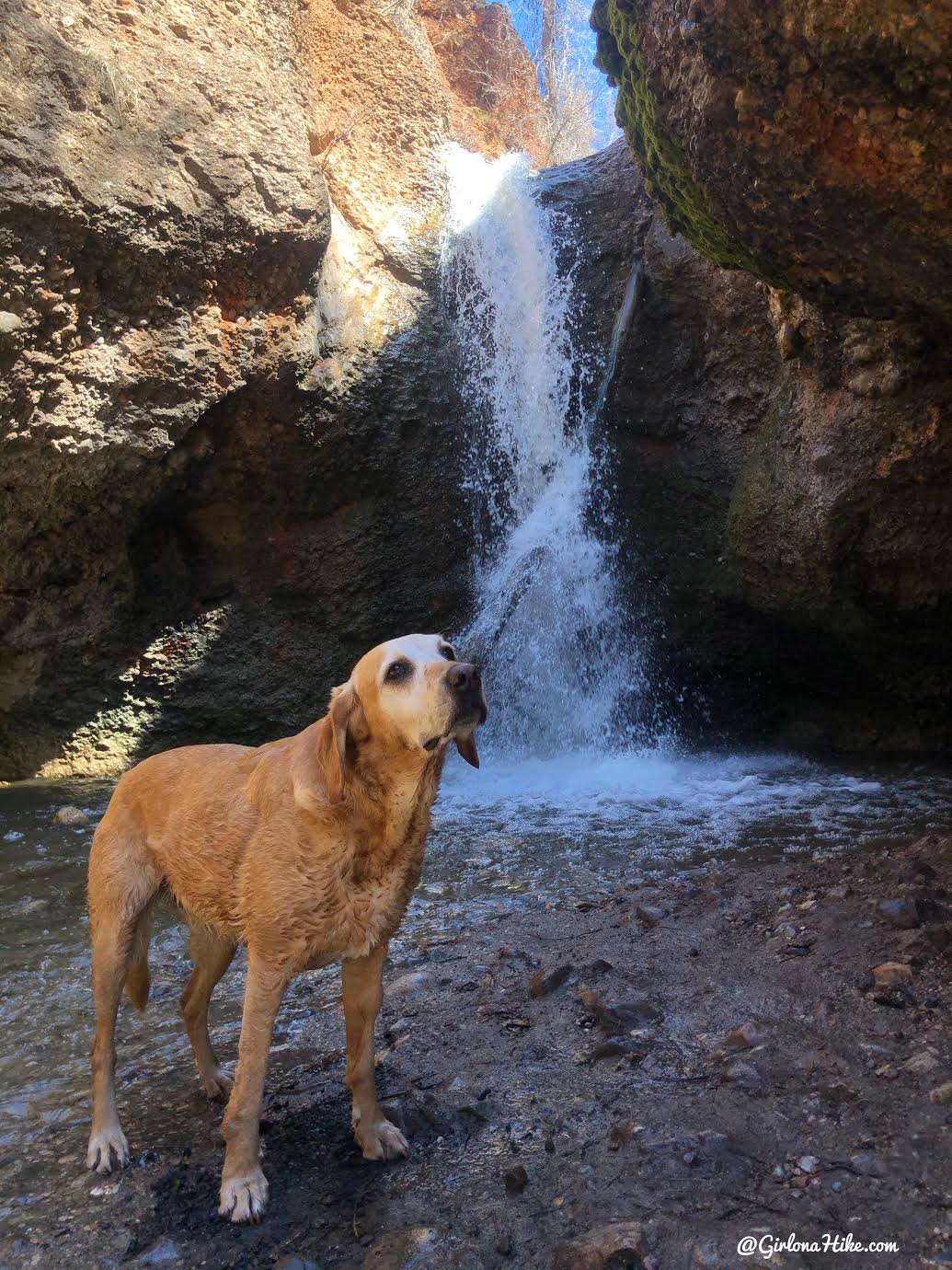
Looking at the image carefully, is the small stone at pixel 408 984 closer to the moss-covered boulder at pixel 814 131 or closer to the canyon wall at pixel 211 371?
the moss-covered boulder at pixel 814 131

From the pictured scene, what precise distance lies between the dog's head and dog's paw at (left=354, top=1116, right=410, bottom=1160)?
90cm

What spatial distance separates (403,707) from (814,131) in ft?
9.11

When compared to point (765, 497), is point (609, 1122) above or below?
below

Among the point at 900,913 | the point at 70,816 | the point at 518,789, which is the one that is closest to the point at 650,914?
the point at 900,913

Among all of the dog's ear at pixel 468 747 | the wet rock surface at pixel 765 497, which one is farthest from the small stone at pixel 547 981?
the wet rock surface at pixel 765 497

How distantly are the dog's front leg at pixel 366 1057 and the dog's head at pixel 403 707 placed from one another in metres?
0.57

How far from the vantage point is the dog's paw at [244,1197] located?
2225 millimetres

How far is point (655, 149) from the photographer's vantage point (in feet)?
16.1

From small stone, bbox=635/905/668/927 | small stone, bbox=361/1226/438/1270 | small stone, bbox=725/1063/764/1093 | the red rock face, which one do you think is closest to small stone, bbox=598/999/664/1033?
small stone, bbox=725/1063/764/1093

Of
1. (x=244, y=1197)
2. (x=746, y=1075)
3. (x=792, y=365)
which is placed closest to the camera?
(x=244, y=1197)

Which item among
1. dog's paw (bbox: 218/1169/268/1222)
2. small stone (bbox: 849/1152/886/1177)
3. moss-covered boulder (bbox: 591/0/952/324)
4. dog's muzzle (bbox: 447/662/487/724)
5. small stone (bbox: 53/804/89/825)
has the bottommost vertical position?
small stone (bbox: 53/804/89/825)

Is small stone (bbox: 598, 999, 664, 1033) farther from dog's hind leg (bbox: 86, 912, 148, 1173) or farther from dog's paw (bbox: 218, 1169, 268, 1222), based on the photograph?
dog's hind leg (bbox: 86, 912, 148, 1173)

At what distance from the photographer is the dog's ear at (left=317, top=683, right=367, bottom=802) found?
247cm

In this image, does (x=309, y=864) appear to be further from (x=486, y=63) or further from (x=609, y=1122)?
(x=486, y=63)
